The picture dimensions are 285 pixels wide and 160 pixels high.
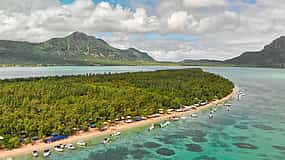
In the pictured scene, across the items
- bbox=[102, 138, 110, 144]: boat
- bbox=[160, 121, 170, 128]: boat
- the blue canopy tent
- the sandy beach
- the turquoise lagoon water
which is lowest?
the turquoise lagoon water

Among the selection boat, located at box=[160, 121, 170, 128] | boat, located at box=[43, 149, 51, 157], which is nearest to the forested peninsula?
boat, located at box=[43, 149, 51, 157]

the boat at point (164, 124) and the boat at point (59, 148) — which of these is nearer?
the boat at point (59, 148)

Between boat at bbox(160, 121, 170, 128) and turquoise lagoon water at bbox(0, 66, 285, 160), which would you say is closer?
turquoise lagoon water at bbox(0, 66, 285, 160)

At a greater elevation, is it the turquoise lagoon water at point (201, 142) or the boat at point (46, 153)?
the boat at point (46, 153)

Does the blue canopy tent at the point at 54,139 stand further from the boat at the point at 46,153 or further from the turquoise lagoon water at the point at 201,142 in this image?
the turquoise lagoon water at the point at 201,142

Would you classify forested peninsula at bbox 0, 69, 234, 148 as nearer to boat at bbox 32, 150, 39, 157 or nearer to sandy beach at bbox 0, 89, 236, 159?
sandy beach at bbox 0, 89, 236, 159

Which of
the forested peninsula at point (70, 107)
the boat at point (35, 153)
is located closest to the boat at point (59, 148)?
the boat at point (35, 153)

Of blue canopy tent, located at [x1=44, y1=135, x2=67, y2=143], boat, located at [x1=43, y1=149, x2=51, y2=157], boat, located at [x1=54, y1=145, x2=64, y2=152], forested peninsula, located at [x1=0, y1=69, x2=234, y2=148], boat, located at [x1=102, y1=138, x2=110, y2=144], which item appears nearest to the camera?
boat, located at [x1=43, y1=149, x2=51, y2=157]

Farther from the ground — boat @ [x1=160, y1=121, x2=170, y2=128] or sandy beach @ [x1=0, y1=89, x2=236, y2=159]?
sandy beach @ [x1=0, y1=89, x2=236, y2=159]

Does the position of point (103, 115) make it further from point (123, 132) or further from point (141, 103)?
point (141, 103)

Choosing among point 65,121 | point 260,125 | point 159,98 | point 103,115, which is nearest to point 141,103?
point 159,98

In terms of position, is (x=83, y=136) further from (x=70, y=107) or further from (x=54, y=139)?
(x=70, y=107)

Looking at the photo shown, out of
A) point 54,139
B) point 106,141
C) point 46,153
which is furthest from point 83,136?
point 46,153
